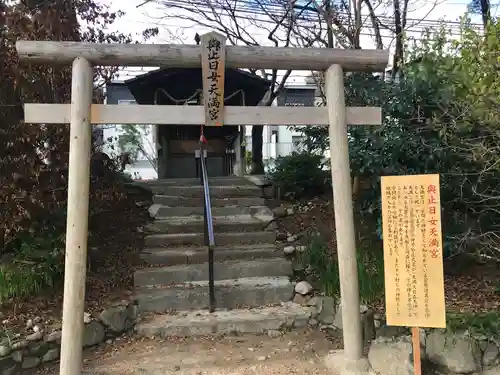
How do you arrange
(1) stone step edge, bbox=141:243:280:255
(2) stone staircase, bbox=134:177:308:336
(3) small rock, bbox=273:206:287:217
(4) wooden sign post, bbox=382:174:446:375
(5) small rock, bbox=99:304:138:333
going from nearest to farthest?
(4) wooden sign post, bbox=382:174:446:375
(5) small rock, bbox=99:304:138:333
(2) stone staircase, bbox=134:177:308:336
(1) stone step edge, bbox=141:243:280:255
(3) small rock, bbox=273:206:287:217

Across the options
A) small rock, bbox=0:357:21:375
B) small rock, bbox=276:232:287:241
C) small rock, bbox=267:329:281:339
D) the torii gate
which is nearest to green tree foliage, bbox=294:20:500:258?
the torii gate

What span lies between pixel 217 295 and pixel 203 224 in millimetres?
1598

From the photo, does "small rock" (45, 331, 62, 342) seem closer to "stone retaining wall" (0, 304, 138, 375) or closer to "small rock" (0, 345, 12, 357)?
"stone retaining wall" (0, 304, 138, 375)

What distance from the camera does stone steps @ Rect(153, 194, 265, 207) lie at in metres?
7.11

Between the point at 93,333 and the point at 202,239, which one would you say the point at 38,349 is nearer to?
the point at 93,333

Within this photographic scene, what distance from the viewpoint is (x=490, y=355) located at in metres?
3.66

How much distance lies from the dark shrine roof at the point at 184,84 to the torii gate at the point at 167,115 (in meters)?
4.71

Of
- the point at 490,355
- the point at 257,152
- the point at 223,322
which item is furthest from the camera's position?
the point at 257,152

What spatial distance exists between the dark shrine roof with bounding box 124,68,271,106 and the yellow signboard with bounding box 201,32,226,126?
478 cm

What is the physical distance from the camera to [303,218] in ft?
22.7

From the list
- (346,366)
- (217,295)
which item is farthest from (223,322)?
(346,366)

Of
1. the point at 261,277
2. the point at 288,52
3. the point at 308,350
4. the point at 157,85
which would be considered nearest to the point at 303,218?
the point at 261,277

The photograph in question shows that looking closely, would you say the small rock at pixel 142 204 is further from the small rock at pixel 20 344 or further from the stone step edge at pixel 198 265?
the small rock at pixel 20 344

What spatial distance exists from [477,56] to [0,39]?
16.4 feet
